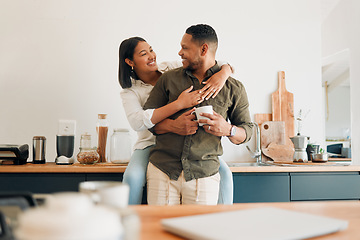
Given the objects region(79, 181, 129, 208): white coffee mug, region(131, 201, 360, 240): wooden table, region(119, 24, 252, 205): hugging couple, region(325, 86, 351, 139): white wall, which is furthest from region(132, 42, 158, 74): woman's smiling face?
region(325, 86, 351, 139): white wall

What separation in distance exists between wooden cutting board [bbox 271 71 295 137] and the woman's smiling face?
1228 millimetres

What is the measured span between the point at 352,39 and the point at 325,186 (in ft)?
6.95

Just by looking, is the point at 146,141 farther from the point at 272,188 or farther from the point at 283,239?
the point at 283,239

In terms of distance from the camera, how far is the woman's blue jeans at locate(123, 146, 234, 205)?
1865 mm

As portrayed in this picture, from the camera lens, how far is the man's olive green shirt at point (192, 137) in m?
1.64

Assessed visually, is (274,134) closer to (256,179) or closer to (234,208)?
(256,179)

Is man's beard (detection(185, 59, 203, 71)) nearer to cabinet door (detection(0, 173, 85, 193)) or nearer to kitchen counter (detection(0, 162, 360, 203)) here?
kitchen counter (detection(0, 162, 360, 203))

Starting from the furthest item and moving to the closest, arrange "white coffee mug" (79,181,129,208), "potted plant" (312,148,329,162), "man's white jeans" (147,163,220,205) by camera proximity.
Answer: "potted plant" (312,148,329,162) → "man's white jeans" (147,163,220,205) → "white coffee mug" (79,181,129,208)

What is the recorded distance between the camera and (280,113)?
2.91 meters

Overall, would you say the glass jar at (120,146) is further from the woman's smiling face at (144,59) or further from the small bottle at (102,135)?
the woman's smiling face at (144,59)

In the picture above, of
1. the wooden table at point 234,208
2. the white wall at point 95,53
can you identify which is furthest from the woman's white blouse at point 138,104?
the wooden table at point 234,208

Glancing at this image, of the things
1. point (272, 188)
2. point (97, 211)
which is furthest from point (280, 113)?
point (97, 211)

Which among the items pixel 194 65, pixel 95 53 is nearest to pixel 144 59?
pixel 194 65

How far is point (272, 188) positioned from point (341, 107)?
9800 millimetres
